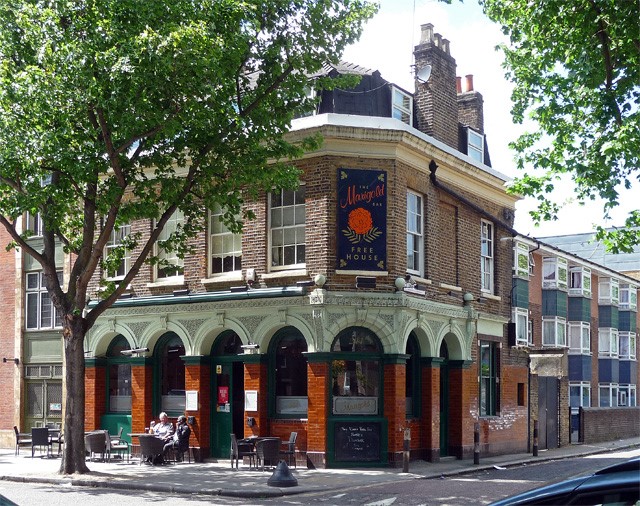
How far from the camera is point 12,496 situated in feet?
55.5

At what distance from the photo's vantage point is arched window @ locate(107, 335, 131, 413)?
26.4 metres

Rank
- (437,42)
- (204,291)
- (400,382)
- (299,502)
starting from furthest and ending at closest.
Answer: (437,42)
(204,291)
(400,382)
(299,502)

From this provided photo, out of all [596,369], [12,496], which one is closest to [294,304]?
[12,496]

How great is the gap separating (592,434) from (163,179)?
2395 centimetres

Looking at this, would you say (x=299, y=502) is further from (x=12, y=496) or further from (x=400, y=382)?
(x=400, y=382)

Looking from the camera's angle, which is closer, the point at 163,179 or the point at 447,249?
the point at 163,179

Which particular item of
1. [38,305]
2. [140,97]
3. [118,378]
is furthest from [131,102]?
[38,305]

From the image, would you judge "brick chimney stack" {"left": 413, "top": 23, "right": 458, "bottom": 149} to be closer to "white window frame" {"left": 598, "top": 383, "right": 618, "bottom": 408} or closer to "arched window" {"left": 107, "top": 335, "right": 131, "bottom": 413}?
"arched window" {"left": 107, "top": 335, "right": 131, "bottom": 413}

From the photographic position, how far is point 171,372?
2552 cm

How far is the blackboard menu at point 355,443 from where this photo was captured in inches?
871

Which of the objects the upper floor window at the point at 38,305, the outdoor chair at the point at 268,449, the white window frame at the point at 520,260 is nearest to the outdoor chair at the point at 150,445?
the outdoor chair at the point at 268,449

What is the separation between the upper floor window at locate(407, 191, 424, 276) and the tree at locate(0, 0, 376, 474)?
4534 mm

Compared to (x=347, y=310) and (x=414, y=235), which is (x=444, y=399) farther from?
(x=347, y=310)

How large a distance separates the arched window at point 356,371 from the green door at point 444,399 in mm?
A: 3560
